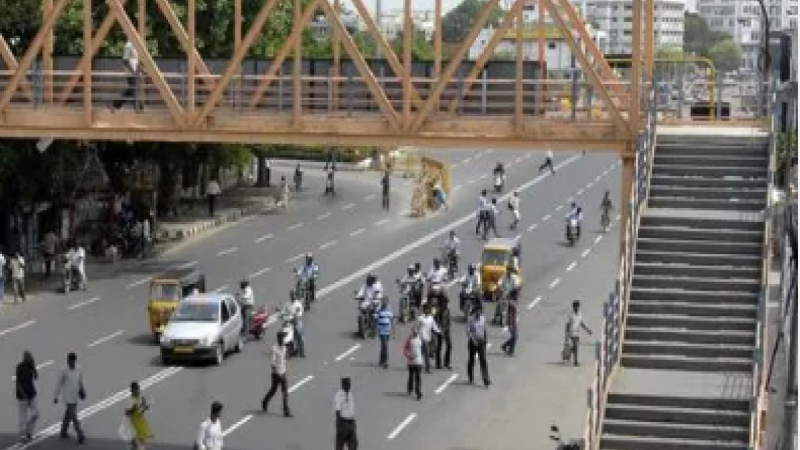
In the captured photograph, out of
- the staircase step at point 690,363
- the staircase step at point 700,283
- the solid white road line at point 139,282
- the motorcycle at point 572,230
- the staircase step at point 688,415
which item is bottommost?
the solid white road line at point 139,282

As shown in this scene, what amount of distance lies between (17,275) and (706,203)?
77.8ft

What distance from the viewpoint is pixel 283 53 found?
32875mm

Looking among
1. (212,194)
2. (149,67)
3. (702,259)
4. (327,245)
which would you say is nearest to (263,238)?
(327,245)

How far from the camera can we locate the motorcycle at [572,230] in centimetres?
6081

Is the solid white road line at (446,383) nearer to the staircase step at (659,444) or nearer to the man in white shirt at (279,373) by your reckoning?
the man in white shirt at (279,373)

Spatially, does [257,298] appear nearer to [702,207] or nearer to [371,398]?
[371,398]

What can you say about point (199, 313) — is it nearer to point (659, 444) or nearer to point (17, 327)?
point (17, 327)

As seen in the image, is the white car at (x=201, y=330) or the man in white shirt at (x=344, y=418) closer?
the man in white shirt at (x=344, y=418)

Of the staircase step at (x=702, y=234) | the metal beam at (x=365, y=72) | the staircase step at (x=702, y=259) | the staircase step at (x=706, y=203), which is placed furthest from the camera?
the metal beam at (x=365, y=72)

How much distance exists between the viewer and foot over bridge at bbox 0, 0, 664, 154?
30000mm

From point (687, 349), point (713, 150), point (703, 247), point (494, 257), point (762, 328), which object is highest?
point (713, 150)

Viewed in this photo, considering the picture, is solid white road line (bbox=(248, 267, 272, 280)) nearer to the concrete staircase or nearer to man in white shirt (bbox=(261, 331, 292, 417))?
man in white shirt (bbox=(261, 331, 292, 417))

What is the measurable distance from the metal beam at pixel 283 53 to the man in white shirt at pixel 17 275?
12.7 m

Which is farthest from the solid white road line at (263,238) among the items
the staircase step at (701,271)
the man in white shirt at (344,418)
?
the staircase step at (701,271)
